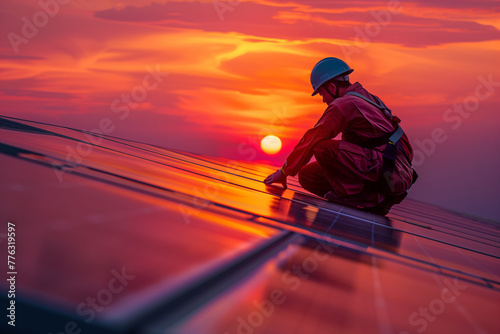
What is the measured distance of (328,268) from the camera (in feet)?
3.01

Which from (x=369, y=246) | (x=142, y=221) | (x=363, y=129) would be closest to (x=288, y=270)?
(x=142, y=221)

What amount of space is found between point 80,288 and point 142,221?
1.39ft

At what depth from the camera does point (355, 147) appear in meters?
3.38

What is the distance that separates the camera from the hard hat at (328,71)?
3594mm

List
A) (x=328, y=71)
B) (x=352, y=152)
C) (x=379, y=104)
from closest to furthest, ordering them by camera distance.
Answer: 1. (x=352, y=152)
2. (x=379, y=104)
3. (x=328, y=71)

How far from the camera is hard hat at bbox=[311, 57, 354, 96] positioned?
3594mm

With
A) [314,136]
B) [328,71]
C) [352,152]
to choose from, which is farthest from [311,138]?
[328,71]

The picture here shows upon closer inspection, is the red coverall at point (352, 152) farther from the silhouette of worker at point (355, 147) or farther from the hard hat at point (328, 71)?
the hard hat at point (328, 71)

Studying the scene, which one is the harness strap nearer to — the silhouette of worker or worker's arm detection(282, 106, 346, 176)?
the silhouette of worker

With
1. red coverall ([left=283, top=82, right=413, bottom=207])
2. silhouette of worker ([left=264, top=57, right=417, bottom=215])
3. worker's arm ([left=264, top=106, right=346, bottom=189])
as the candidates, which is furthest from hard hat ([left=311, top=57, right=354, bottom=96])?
worker's arm ([left=264, top=106, right=346, bottom=189])

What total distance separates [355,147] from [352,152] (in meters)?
0.04

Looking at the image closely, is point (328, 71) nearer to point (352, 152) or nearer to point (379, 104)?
point (379, 104)

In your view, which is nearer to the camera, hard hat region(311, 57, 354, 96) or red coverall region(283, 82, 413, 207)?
red coverall region(283, 82, 413, 207)

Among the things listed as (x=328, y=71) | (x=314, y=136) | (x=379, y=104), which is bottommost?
(x=314, y=136)
